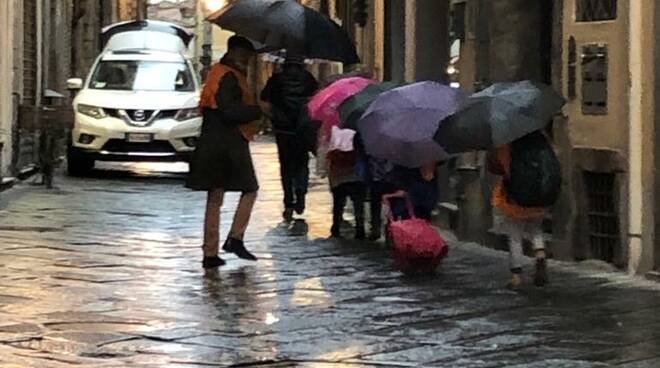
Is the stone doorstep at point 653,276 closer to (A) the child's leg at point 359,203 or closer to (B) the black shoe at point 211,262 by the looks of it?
(B) the black shoe at point 211,262

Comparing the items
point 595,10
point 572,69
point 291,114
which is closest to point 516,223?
point 572,69

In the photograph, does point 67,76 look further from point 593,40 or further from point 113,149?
point 593,40

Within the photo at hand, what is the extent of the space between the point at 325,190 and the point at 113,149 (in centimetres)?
338

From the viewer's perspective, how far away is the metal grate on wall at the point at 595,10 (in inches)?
443

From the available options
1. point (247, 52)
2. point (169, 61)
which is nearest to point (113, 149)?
point (169, 61)

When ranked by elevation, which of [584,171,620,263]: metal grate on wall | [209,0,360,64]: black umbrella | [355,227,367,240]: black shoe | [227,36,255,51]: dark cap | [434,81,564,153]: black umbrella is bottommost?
[355,227,367,240]: black shoe

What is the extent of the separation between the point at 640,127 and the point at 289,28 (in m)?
3.60

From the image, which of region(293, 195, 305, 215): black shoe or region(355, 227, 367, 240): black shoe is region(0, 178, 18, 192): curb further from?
region(355, 227, 367, 240): black shoe

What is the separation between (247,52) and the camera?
10.9m

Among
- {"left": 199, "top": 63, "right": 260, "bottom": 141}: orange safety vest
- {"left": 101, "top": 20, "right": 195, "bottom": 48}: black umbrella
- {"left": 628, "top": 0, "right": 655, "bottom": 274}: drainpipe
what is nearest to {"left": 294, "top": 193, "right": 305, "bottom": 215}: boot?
{"left": 199, "top": 63, "right": 260, "bottom": 141}: orange safety vest

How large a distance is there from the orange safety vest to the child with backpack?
1918 mm

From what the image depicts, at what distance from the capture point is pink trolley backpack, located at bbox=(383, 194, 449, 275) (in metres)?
10.7

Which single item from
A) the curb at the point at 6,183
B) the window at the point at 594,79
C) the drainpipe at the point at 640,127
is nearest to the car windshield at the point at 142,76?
the curb at the point at 6,183

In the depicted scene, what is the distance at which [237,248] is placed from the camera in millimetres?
11391
